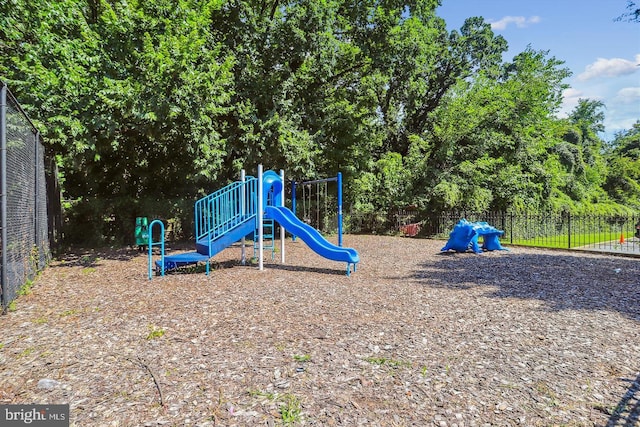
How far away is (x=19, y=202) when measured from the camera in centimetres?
586

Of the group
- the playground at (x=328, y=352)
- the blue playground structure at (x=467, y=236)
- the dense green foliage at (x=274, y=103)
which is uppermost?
the dense green foliage at (x=274, y=103)

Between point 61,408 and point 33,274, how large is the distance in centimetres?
552

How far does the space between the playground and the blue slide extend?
1032 millimetres

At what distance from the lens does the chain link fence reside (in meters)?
4.63

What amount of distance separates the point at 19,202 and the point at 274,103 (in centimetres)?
917

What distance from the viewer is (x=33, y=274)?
7.03 metres

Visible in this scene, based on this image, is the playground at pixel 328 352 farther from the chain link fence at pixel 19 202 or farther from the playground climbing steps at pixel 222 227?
the playground climbing steps at pixel 222 227

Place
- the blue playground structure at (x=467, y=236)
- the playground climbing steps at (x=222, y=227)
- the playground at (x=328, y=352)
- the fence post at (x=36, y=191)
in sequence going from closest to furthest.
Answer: the playground at (x=328, y=352), the fence post at (x=36, y=191), the playground climbing steps at (x=222, y=227), the blue playground structure at (x=467, y=236)

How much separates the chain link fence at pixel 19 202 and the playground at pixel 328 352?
0.45m

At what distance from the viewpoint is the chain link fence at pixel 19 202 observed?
15.2 ft

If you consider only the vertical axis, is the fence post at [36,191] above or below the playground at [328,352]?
above

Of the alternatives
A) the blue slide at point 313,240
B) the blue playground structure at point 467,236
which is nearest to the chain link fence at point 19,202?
the blue slide at point 313,240

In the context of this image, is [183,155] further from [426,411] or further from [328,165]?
[426,411]

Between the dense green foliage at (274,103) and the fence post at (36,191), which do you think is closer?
the fence post at (36,191)
